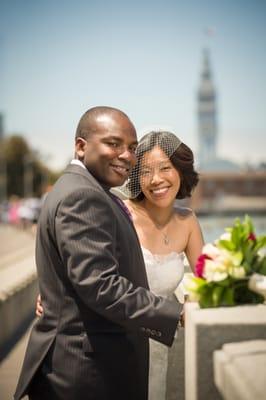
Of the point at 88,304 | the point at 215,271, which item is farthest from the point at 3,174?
the point at 215,271

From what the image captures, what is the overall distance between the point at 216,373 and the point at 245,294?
34 centimetres

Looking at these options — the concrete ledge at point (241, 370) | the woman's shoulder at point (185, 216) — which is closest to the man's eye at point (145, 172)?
the woman's shoulder at point (185, 216)

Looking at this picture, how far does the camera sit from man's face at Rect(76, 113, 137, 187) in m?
2.42

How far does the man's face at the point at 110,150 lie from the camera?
2.42 metres

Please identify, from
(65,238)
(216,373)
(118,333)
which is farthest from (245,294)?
(65,238)

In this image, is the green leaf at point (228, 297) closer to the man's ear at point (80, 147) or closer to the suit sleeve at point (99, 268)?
the suit sleeve at point (99, 268)

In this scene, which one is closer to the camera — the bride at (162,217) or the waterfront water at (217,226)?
the bride at (162,217)

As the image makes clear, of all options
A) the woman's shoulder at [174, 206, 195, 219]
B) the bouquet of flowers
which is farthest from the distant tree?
the bouquet of flowers

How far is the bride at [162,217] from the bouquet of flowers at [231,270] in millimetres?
1345

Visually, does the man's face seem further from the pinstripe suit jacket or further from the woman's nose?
the woman's nose

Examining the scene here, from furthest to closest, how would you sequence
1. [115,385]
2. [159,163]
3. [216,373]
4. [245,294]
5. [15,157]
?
[15,157] < [159,163] < [115,385] < [245,294] < [216,373]

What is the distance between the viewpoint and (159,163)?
360 cm

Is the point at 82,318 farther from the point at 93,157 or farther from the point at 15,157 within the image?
the point at 15,157

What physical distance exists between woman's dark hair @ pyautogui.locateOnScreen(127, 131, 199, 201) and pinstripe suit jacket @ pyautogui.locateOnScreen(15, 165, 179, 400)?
1.20 meters
